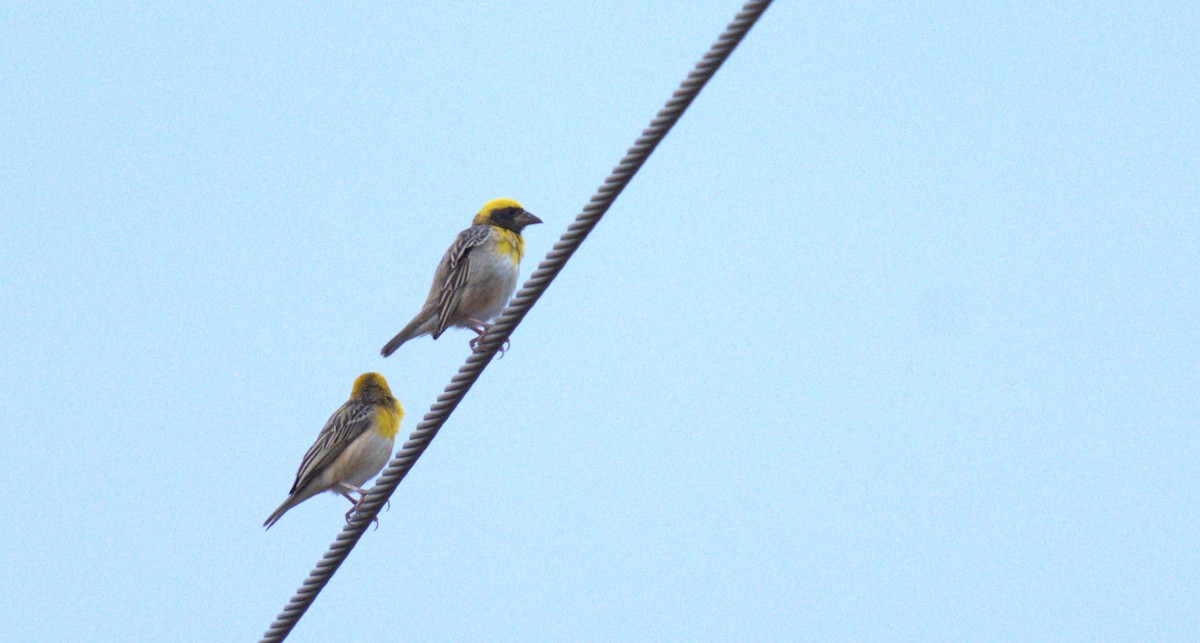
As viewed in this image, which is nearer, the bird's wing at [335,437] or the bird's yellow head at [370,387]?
the bird's wing at [335,437]

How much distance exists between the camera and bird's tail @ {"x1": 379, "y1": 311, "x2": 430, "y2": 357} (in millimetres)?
8672

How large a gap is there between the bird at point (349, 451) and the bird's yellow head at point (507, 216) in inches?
54.1

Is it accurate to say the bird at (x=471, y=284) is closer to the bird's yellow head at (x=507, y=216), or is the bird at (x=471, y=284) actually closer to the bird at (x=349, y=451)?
the bird's yellow head at (x=507, y=216)

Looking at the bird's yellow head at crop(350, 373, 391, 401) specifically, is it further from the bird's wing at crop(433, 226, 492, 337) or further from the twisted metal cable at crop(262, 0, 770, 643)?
the twisted metal cable at crop(262, 0, 770, 643)

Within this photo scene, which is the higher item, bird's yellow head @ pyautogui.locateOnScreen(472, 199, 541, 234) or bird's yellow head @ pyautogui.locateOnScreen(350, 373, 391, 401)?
bird's yellow head @ pyautogui.locateOnScreen(472, 199, 541, 234)

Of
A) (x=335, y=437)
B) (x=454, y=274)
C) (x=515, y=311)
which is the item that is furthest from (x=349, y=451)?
(x=515, y=311)

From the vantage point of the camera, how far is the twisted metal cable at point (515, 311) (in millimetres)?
4397

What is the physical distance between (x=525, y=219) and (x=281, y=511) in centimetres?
240

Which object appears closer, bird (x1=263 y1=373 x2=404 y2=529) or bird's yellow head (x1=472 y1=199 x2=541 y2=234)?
bird (x1=263 y1=373 x2=404 y2=529)

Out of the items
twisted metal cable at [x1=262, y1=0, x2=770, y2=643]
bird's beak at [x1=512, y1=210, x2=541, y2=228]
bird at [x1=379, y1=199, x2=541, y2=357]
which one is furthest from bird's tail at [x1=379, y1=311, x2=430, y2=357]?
twisted metal cable at [x1=262, y1=0, x2=770, y2=643]

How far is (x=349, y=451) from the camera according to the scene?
8836mm

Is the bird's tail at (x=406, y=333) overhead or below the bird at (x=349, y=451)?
overhead

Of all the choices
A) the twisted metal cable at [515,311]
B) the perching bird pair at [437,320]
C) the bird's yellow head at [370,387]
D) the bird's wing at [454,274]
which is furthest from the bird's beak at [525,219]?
the twisted metal cable at [515,311]

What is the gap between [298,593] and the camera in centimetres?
549
